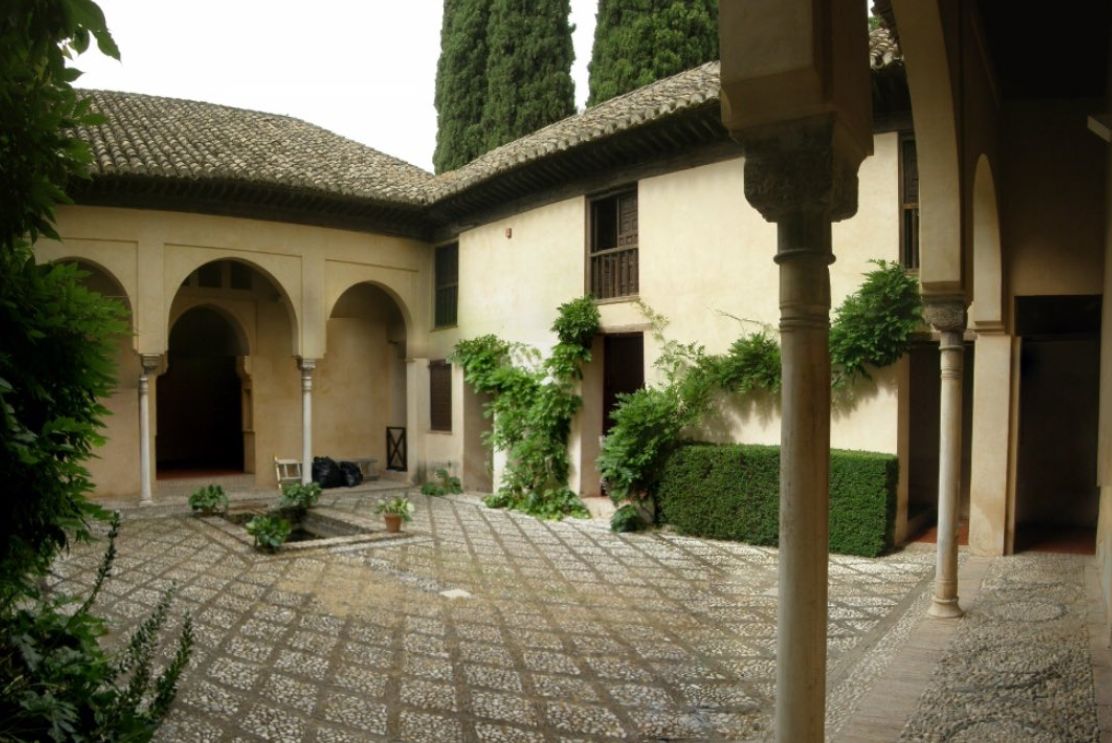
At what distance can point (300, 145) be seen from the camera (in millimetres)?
16094

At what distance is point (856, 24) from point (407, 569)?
23.4 ft

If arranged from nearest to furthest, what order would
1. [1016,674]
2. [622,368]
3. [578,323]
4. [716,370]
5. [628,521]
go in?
[1016,674] < [716,370] < [628,521] < [578,323] < [622,368]

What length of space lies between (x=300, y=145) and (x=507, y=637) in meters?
12.8

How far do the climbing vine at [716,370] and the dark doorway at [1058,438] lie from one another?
2764 millimetres

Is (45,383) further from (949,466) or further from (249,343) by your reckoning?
(249,343)

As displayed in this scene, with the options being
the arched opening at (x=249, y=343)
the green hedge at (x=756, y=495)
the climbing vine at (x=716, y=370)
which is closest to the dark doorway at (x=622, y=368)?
the climbing vine at (x=716, y=370)

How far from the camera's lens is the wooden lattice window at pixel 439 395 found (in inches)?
626

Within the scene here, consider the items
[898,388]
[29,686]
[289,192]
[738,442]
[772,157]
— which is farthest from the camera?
[289,192]

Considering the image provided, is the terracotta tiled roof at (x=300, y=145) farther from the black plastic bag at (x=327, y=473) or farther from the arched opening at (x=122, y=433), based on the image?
the black plastic bag at (x=327, y=473)

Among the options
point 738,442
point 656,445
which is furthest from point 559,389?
point 738,442

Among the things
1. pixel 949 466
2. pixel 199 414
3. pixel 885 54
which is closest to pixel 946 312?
pixel 949 466

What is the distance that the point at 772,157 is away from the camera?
2.99m

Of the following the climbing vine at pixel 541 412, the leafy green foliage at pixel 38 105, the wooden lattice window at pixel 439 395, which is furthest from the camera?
the wooden lattice window at pixel 439 395

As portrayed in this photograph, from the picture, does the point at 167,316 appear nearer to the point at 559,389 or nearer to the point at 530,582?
the point at 559,389
